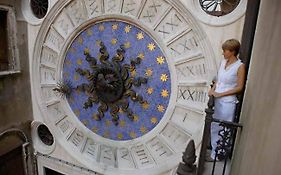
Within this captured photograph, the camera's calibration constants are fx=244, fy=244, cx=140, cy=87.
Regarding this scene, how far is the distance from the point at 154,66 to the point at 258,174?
2.31 meters

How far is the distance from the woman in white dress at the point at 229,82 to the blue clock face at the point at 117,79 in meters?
1.00

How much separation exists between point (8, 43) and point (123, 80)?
7.33 feet

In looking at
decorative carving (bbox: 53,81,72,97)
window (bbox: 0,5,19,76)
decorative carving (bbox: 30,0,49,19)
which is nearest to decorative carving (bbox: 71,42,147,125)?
decorative carving (bbox: 53,81,72,97)

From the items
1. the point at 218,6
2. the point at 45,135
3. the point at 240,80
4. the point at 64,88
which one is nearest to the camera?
the point at 240,80

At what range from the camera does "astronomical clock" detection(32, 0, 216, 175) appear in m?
3.21

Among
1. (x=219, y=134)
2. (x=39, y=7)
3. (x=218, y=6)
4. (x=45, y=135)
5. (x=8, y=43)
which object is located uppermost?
Result: (x=39, y=7)

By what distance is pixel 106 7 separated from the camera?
3.57 meters

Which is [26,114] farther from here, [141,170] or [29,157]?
[141,170]

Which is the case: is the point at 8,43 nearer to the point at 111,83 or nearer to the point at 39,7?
the point at 39,7

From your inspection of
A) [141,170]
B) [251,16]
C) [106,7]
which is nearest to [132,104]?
[141,170]

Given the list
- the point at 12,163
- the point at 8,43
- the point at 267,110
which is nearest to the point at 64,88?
the point at 8,43

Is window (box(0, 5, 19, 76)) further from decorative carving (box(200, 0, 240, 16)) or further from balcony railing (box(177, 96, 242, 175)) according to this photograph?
balcony railing (box(177, 96, 242, 175))

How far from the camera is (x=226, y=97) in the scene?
2482 millimetres

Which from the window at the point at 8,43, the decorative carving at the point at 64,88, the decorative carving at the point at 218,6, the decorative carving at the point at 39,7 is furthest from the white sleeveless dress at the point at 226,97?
the window at the point at 8,43
